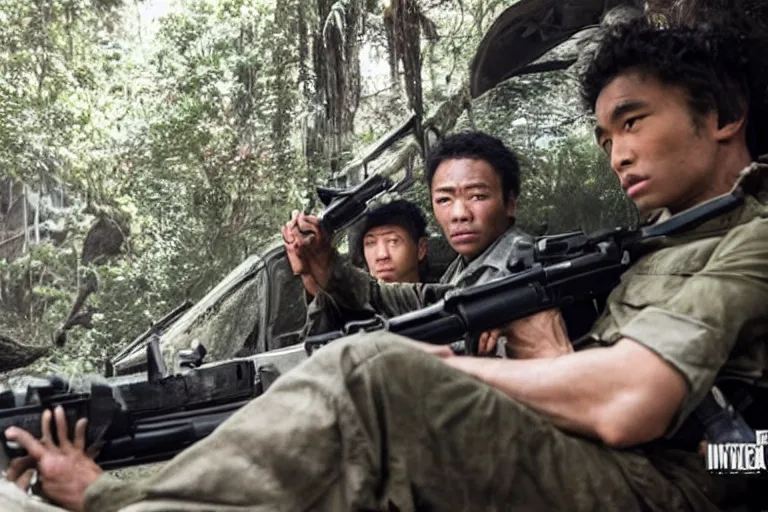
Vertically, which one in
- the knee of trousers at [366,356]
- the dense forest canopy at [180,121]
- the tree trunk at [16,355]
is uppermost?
the dense forest canopy at [180,121]

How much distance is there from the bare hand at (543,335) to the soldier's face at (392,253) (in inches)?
80.0

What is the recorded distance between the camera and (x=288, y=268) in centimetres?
554

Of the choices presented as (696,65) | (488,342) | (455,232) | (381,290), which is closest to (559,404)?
(488,342)

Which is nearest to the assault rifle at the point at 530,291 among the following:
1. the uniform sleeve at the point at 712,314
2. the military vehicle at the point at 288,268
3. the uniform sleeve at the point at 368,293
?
the uniform sleeve at the point at 712,314

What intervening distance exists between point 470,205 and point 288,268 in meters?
2.34

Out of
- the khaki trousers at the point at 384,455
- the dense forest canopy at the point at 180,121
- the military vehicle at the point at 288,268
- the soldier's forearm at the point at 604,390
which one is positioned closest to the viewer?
the khaki trousers at the point at 384,455

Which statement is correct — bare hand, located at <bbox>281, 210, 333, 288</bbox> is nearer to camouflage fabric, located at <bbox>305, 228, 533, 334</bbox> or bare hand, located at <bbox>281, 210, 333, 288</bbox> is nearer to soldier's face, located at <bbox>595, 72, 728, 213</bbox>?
camouflage fabric, located at <bbox>305, 228, 533, 334</bbox>

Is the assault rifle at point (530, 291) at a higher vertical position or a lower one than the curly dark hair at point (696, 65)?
lower

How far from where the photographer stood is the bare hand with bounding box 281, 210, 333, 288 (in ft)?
11.2

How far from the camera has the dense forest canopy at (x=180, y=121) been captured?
9.13 metres

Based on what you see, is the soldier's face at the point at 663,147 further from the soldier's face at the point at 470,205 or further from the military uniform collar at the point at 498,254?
the soldier's face at the point at 470,205

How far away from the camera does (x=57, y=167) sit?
11.1 meters

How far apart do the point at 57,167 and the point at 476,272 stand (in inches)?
357

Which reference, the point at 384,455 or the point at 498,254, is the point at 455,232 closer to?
the point at 498,254
